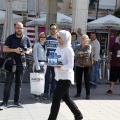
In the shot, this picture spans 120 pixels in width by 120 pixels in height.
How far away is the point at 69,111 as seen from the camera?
782cm

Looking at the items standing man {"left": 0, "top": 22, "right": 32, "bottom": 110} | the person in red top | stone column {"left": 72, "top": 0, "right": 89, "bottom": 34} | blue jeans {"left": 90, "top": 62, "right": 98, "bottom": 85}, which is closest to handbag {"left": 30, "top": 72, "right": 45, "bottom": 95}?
standing man {"left": 0, "top": 22, "right": 32, "bottom": 110}

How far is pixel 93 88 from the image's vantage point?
37.4 feet

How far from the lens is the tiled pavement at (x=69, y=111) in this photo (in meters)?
7.25

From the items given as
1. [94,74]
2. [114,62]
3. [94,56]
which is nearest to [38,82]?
[114,62]

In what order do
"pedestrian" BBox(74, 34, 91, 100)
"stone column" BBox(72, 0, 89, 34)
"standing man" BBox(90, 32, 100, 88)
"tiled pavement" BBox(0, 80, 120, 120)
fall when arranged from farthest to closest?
"stone column" BBox(72, 0, 89, 34)
"standing man" BBox(90, 32, 100, 88)
"pedestrian" BBox(74, 34, 91, 100)
"tiled pavement" BBox(0, 80, 120, 120)

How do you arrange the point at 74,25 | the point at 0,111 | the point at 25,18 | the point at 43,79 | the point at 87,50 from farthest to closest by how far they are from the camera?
the point at 25,18 → the point at 74,25 → the point at 87,50 → the point at 43,79 → the point at 0,111

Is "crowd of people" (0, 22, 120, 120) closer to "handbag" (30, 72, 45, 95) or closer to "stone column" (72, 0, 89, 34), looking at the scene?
"handbag" (30, 72, 45, 95)

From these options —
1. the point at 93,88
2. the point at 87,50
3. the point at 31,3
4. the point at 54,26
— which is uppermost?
the point at 31,3

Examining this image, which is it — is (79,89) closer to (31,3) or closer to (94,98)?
(94,98)

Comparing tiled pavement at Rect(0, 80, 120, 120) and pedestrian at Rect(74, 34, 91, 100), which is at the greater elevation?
pedestrian at Rect(74, 34, 91, 100)

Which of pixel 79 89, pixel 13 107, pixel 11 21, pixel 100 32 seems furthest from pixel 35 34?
pixel 13 107

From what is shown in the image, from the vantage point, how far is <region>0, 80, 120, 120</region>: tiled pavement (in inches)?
286

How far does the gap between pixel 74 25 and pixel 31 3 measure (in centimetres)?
1298

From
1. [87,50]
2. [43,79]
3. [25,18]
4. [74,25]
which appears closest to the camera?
[43,79]
